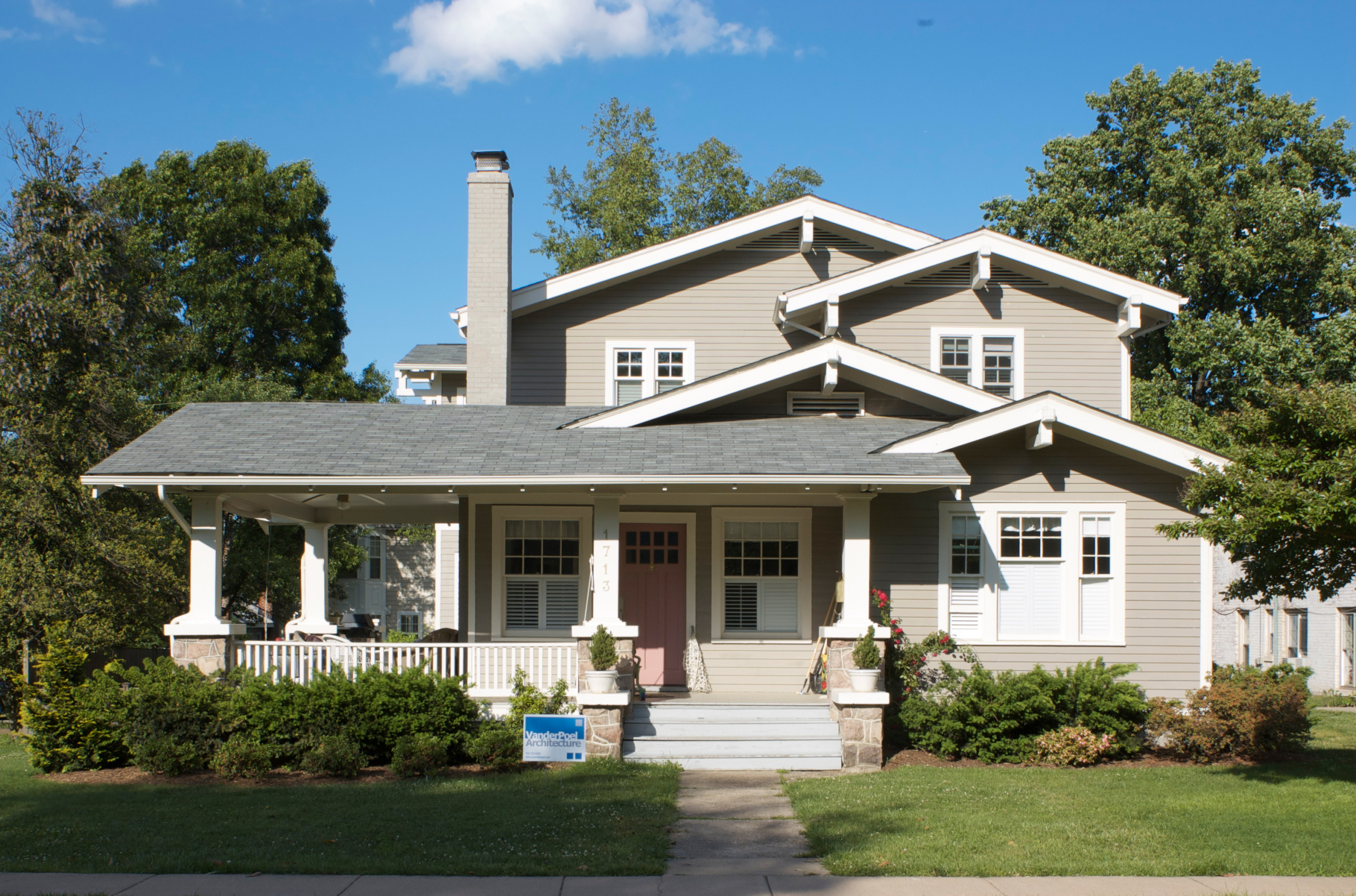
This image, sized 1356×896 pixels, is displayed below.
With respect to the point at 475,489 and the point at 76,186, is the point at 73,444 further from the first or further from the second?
the point at 475,489

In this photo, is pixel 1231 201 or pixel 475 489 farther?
pixel 1231 201

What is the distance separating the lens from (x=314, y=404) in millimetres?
15695

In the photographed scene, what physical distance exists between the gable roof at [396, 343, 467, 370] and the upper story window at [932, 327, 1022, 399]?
24.8ft

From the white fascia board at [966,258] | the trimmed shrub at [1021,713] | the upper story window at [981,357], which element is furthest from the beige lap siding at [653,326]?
the trimmed shrub at [1021,713]

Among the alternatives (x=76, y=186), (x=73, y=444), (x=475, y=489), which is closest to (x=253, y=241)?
(x=76, y=186)

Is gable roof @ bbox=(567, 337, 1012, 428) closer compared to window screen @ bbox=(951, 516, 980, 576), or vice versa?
window screen @ bbox=(951, 516, 980, 576)

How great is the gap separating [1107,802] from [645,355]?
9421mm

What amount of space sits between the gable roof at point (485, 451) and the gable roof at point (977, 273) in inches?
77.9

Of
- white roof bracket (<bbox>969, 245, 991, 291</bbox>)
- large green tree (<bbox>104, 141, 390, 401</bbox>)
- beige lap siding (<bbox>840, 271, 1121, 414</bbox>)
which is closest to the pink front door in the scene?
beige lap siding (<bbox>840, 271, 1121, 414</bbox>)

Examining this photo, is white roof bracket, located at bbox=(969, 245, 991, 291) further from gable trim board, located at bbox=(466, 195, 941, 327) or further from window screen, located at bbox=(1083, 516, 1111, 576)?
window screen, located at bbox=(1083, 516, 1111, 576)

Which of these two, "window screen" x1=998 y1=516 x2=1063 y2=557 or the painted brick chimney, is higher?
the painted brick chimney

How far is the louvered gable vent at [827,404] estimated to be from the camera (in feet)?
49.8

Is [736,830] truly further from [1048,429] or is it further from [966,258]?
[966,258]

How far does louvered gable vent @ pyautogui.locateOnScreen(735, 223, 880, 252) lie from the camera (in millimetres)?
16906
